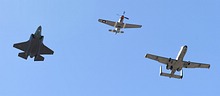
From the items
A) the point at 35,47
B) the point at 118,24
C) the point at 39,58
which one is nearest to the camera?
the point at 35,47

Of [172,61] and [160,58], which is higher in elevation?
[160,58]

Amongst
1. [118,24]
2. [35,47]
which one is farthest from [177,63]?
[35,47]

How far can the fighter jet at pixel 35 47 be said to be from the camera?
92.4m

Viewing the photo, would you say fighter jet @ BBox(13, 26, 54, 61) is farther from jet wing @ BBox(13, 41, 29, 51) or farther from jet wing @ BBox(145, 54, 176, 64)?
jet wing @ BBox(145, 54, 176, 64)

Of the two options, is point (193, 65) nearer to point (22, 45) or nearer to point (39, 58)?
point (39, 58)

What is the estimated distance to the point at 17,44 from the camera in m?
97.1

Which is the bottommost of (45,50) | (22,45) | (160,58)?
(45,50)

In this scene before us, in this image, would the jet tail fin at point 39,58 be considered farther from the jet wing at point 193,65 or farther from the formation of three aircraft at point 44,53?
the jet wing at point 193,65

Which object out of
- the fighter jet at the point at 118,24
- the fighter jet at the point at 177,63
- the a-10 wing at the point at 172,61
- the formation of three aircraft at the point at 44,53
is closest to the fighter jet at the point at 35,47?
the formation of three aircraft at the point at 44,53

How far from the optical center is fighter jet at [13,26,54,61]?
92.4 metres

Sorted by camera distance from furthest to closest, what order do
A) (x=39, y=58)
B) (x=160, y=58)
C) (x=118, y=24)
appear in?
(x=118, y=24)
(x=160, y=58)
(x=39, y=58)

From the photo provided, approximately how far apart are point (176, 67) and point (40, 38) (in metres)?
34.4

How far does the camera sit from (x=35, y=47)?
9400 cm

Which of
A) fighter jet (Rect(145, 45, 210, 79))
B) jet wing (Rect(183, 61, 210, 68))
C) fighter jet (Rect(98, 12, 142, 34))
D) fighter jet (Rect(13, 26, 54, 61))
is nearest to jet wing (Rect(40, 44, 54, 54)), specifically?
fighter jet (Rect(13, 26, 54, 61))
